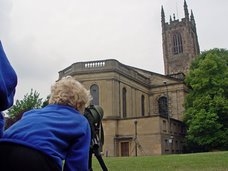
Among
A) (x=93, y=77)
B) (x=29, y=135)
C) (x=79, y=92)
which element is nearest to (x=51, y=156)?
(x=29, y=135)

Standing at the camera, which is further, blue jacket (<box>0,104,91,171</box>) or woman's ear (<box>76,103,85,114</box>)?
woman's ear (<box>76,103,85,114</box>)

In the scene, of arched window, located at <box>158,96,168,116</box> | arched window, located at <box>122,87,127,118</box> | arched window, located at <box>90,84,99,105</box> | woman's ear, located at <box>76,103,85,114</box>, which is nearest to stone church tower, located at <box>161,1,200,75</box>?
arched window, located at <box>158,96,168,116</box>

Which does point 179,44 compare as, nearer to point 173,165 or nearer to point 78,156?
point 173,165

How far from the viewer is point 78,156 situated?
300 cm

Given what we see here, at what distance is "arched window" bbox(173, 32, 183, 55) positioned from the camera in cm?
8319

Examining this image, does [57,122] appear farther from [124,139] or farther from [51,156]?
[124,139]

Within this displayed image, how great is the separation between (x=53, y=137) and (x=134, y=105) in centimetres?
4271

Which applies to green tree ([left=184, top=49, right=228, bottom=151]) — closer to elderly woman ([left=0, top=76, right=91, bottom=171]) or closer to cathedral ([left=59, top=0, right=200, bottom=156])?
cathedral ([left=59, top=0, right=200, bottom=156])

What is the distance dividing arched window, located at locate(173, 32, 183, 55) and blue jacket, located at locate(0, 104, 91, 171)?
81840 mm

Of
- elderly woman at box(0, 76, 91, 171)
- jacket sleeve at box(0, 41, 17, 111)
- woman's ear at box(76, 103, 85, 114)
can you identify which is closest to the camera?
jacket sleeve at box(0, 41, 17, 111)

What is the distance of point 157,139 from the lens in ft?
124

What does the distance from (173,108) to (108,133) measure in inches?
529

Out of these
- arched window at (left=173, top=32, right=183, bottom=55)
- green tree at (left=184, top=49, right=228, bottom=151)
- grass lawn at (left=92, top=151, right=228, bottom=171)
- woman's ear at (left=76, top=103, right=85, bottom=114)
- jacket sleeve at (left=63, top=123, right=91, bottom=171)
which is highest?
arched window at (left=173, top=32, right=183, bottom=55)

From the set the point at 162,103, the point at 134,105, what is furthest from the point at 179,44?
the point at 134,105
